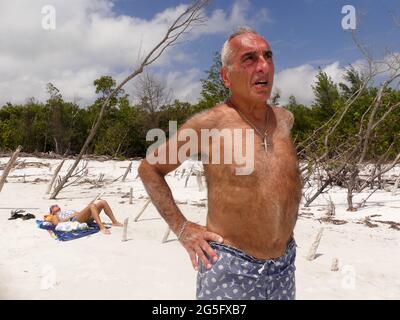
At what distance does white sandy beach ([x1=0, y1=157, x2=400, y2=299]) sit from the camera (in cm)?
471

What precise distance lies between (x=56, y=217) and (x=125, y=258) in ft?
7.14

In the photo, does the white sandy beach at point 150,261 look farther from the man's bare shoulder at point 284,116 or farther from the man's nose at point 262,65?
the man's nose at point 262,65

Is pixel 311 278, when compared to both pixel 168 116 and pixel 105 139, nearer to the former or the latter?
pixel 105 139

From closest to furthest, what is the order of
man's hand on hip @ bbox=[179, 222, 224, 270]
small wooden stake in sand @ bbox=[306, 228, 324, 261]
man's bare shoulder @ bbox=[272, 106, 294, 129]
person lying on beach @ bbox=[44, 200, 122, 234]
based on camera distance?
man's hand on hip @ bbox=[179, 222, 224, 270], man's bare shoulder @ bbox=[272, 106, 294, 129], small wooden stake in sand @ bbox=[306, 228, 324, 261], person lying on beach @ bbox=[44, 200, 122, 234]

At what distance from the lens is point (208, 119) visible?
183cm

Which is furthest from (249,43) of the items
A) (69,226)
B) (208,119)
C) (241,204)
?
(69,226)

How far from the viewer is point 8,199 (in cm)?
1055

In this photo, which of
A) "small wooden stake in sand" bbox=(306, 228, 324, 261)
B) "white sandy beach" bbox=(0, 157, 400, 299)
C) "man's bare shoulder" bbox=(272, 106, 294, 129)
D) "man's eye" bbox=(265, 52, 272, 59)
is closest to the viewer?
"man's eye" bbox=(265, 52, 272, 59)

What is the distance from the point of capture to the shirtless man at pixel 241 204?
5.78 ft

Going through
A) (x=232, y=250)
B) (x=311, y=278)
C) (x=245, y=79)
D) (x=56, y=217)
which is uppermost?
(x=245, y=79)

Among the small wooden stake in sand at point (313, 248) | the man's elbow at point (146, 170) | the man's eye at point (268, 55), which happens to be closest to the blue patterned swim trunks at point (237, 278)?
the man's elbow at point (146, 170)

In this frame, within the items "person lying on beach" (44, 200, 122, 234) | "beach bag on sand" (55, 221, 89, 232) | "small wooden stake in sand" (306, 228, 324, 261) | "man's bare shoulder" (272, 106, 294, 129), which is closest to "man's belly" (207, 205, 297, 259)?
"man's bare shoulder" (272, 106, 294, 129)

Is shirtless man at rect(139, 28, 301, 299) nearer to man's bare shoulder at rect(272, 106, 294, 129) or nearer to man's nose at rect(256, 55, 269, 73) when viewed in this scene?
man's nose at rect(256, 55, 269, 73)
